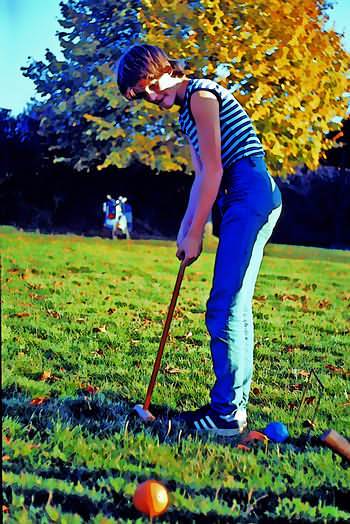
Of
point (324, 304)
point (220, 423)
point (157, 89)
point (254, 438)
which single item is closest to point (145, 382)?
point (220, 423)

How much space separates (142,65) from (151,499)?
52.4 inches

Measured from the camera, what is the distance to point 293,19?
3.19 m

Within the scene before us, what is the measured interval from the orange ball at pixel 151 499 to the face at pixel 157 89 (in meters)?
1.22

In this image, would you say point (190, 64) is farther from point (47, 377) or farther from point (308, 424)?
point (308, 424)

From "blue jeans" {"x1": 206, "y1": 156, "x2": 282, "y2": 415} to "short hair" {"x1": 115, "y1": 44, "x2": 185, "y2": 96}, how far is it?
0.40 m

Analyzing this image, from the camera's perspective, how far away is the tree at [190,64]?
310cm

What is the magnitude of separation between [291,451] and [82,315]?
177 centimetres

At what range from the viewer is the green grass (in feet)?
6.40

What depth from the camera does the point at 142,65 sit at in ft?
7.65

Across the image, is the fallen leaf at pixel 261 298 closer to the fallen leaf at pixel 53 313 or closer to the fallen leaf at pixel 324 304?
the fallen leaf at pixel 324 304

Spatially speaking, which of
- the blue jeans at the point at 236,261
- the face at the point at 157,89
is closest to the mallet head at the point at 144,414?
the blue jeans at the point at 236,261

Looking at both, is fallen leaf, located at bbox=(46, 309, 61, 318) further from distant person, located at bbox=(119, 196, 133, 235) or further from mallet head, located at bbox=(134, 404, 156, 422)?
mallet head, located at bbox=(134, 404, 156, 422)

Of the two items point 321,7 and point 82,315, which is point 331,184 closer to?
point 321,7

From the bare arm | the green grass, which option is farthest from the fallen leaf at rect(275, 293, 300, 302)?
the bare arm
